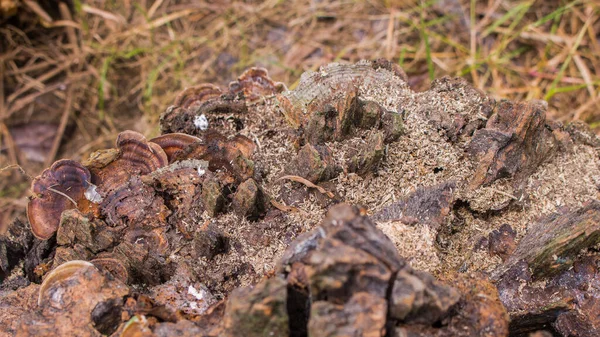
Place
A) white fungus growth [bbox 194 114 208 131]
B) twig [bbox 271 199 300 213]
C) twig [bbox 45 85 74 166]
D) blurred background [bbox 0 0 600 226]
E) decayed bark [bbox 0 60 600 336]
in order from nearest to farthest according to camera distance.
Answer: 1. decayed bark [bbox 0 60 600 336]
2. twig [bbox 271 199 300 213]
3. white fungus growth [bbox 194 114 208 131]
4. blurred background [bbox 0 0 600 226]
5. twig [bbox 45 85 74 166]

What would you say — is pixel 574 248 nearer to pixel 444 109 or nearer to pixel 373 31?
pixel 444 109

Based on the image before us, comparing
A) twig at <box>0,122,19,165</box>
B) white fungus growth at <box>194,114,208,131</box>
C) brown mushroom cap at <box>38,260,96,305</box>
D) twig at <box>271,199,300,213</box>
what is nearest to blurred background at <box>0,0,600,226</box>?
twig at <box>0,122,19,165</box>

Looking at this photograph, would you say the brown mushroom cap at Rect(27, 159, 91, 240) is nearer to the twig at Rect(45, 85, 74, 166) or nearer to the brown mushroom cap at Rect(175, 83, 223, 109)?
the brown mushroom cap at Rect(175, 83, 223, 109)

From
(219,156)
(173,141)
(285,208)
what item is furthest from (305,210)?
(173,141)

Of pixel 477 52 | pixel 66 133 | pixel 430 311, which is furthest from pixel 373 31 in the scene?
pixel 430 311

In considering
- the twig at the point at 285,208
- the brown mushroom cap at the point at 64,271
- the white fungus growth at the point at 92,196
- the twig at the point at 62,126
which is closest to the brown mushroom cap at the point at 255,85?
the twig at the point at 285,208
